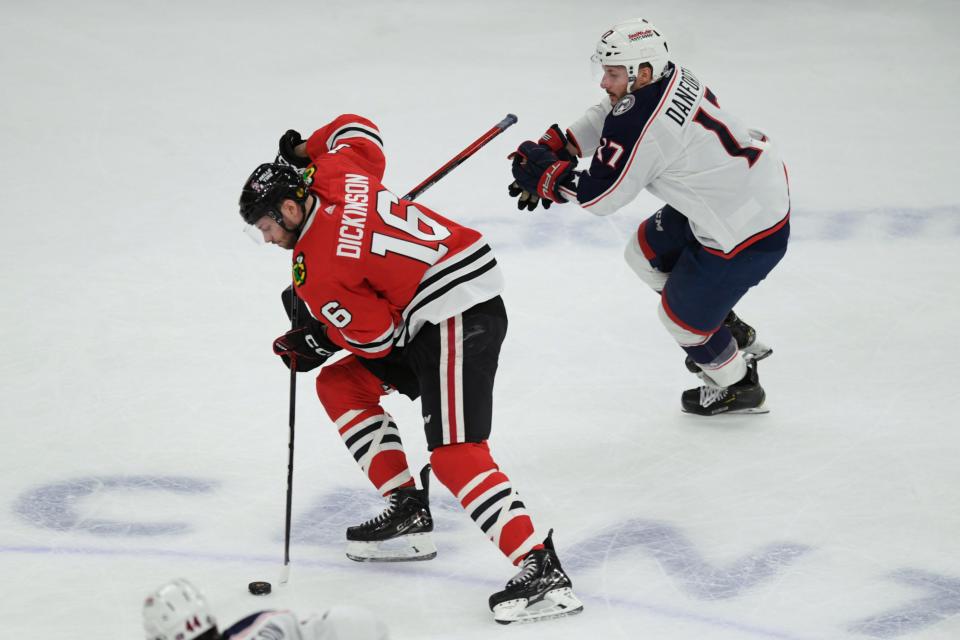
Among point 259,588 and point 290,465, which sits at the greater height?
point 290,465

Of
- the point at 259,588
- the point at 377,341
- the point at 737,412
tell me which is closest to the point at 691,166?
the point at 737,412

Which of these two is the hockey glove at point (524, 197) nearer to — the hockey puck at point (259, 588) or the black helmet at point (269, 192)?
the black helmet at point (269, 192)

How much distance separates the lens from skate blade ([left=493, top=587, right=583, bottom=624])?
315 centimetres

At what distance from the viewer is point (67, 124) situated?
6.66m

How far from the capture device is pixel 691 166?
3980 mm

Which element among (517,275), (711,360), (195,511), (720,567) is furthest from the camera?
(517,275)

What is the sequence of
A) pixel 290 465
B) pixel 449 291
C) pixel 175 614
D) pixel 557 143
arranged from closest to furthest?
1. pixel 175 614
2. pixel 449 291
3. pixel 290 465
4. pixel 557 143

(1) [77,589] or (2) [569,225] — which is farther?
(2) [569,225]

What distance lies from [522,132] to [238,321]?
2.40m

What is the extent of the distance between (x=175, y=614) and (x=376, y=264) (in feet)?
4.38

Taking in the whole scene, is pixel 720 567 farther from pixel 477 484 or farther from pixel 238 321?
pixel 238 321

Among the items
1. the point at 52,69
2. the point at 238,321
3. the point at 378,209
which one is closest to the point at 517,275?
the point at 238,321

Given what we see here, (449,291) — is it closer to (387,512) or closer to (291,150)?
(387,512)

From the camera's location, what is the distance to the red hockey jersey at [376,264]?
3217 millimetres
